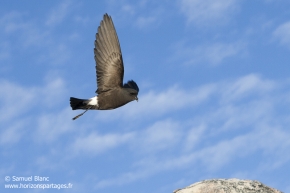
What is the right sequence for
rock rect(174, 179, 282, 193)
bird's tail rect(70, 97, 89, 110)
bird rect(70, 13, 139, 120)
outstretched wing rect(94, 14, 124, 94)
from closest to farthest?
rock rect(174, 179, 282, 193) → outstretched wing rect(94, 14, 124, 94) → bird rect(70, 13, 139, 120) → bird's tail rect(70, 97, 89, 110)

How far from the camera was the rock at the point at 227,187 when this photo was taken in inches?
316

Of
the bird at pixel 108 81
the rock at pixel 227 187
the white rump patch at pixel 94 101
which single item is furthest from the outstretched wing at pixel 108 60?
the rock at pixel 227 187

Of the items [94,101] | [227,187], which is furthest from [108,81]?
[227,187]

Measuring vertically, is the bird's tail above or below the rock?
above

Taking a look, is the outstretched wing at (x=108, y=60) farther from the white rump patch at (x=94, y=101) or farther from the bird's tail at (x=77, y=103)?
the bird's tail at (x=77, y=103)

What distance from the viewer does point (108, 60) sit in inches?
573

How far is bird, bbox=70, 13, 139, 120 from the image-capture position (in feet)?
47.4

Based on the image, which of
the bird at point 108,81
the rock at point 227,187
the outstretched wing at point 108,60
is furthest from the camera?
the bird at point 108,81

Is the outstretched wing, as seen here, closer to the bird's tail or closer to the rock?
the bird's tail

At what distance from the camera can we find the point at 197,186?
8297 mm

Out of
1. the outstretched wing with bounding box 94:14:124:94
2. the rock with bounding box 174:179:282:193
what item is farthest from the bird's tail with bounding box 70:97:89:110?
the rock with bounding box 174:179:282:193

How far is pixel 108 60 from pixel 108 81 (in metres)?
0.69

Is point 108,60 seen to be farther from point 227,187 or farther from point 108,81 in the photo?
Answer: point 227,187

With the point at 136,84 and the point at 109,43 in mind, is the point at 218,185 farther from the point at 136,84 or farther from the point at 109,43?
the point at 136,84
